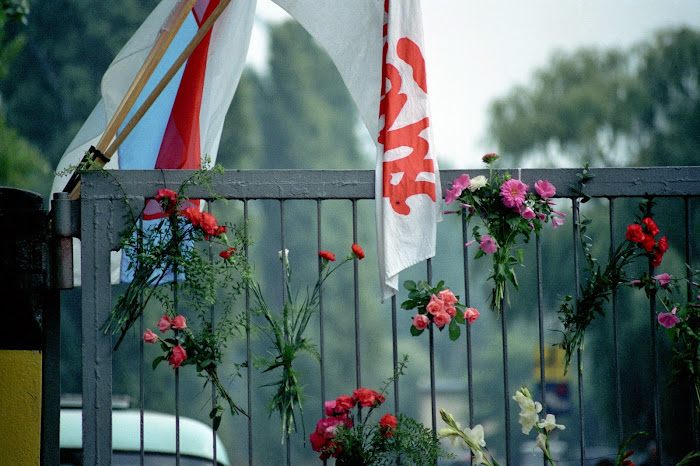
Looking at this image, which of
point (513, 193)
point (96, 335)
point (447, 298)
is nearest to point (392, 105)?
point (513, 193)

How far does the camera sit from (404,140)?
10.7 ft

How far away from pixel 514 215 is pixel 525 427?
826 mm

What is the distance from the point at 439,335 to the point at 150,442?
1135 inches

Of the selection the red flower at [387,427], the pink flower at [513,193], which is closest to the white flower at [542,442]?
the red flower at [387,427]

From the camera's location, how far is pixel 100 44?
22.3 meters

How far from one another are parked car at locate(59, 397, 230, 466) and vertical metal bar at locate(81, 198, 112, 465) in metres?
2.30

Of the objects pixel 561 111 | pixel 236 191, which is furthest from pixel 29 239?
pixel 561 111

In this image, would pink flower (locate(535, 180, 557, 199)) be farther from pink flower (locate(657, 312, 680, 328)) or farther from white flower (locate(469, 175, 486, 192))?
pink flower (locate(657, 312, 680, 328))

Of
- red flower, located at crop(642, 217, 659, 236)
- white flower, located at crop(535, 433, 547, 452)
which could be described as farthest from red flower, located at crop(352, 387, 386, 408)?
red flower, located at crop(642, 217, 659, 236)

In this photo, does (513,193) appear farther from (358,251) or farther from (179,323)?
(179,323)

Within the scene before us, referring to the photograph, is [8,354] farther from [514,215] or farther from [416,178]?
[514,215]

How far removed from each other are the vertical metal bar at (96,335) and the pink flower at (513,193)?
157cm

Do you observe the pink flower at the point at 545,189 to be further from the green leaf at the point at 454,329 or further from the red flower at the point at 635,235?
the green leaf at the point at 454,329

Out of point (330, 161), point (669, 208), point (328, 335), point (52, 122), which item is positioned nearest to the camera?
point (669, 208)
